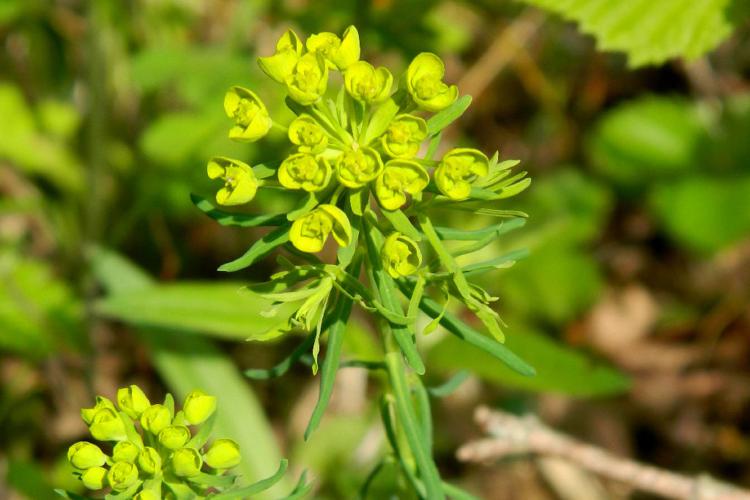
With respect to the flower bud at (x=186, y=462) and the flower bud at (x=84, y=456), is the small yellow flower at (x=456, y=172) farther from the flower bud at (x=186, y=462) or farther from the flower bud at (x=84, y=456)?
the flower bud at (x=84, y=456)

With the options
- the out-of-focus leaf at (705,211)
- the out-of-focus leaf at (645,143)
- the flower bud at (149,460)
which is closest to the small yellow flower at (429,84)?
the flower bud at (149,460)

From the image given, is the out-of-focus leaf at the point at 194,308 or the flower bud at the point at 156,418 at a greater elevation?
the flower bud at the point at 156,418

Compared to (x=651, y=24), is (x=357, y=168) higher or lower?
lower

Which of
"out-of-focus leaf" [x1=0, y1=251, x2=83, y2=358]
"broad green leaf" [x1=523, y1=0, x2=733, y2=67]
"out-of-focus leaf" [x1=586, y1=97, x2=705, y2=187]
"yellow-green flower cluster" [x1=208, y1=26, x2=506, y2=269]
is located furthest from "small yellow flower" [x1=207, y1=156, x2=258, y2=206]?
"out-of-focus leaf" [x1=586, y1=97, x2=705, y2=187]

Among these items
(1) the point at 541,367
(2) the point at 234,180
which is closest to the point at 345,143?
(2) the point at 234,180

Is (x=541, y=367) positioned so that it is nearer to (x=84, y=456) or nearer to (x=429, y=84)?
(x=429, y=84)
